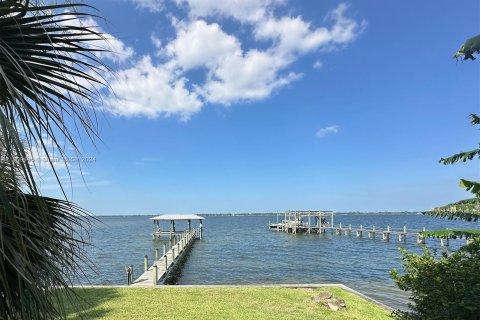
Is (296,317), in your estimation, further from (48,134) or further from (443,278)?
(48,134)

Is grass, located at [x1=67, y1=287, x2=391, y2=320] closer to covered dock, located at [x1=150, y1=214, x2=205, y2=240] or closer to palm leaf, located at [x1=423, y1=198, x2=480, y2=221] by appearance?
palm leaf, located at [x1=423, y1=198, x2=480, y2=221]

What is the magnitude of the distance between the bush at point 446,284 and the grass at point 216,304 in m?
3.81

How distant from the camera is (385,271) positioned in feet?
79.0

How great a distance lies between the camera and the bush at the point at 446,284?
472 cm

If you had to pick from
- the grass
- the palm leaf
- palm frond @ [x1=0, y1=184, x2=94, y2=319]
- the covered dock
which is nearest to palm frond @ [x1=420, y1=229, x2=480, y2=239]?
the palm leaf

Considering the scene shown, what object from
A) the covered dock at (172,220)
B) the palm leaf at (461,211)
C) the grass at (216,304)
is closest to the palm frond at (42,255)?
the palm leaf at (461,211)

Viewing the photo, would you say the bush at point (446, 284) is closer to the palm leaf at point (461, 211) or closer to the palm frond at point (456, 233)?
the palm frond at point (456, 233)

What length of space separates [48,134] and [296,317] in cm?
810

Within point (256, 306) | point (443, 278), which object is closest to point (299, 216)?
point (256, 306)

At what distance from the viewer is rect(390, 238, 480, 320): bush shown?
4.72 meters

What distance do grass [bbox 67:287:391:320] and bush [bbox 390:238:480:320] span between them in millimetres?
3811

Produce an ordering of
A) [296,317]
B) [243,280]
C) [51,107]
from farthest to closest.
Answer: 1. [243,280]
2. [296,317]
3. [51,107]

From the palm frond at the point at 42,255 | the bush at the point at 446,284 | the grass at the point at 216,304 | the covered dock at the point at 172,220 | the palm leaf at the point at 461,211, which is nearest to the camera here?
the palm frond at the point at 42,255

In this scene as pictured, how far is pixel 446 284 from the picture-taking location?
5.17 metres
